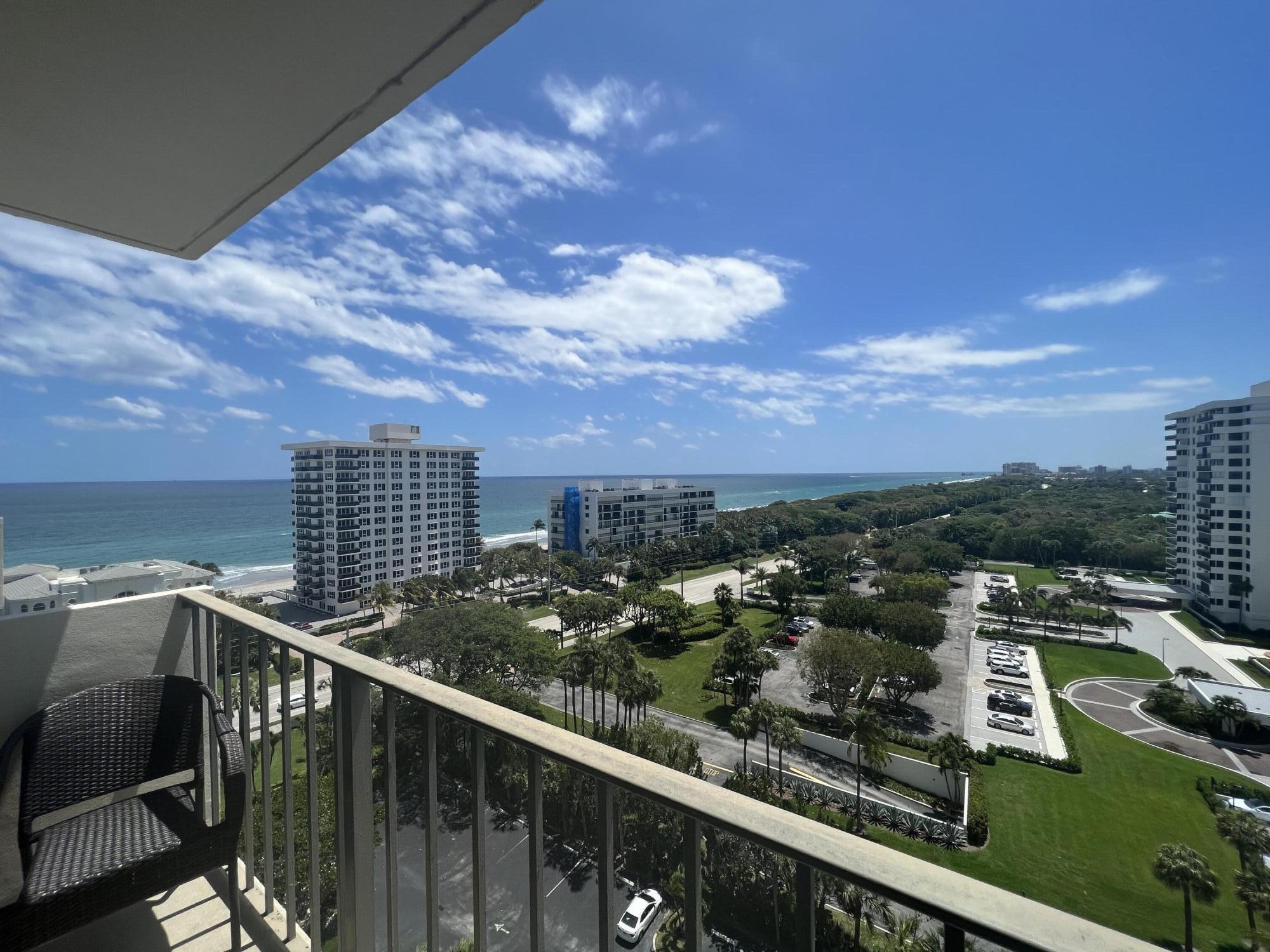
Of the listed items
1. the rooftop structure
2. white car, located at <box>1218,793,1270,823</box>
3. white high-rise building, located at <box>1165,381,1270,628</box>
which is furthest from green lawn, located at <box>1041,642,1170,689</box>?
the rooftop structure

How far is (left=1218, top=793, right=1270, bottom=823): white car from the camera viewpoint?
39.8 ft

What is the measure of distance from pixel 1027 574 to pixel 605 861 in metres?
44.9

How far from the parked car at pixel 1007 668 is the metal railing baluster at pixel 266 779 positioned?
2299 centimetres

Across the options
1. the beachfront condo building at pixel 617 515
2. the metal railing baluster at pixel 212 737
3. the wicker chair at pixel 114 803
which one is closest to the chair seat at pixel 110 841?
the wicker chair at pixel 114 803

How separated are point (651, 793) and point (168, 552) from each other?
46529 mm

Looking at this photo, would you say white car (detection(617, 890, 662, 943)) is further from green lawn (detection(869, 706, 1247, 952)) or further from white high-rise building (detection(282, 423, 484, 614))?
white high-rise building (detection(282, 423, 484, 614))

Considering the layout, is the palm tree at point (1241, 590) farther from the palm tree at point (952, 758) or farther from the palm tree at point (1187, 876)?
Answer: the palm tree at point (1187, 876)

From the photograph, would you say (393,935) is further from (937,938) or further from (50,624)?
(50,624)

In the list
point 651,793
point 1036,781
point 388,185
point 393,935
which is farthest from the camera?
point 388,185

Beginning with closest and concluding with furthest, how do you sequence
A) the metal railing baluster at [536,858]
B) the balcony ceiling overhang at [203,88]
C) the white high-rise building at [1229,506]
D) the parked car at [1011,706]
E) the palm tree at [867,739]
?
the metal railing baluster at [536,858]
the balcony ceiling overhang at [203,88]
the palm tree at [867,739]
the parked car at [1011,706]
the white high-rise building at [1229,506]

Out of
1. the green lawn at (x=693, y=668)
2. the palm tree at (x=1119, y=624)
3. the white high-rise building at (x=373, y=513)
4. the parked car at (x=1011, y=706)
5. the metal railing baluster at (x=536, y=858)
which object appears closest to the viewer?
the metal railing baluster at (x=536, y=858)

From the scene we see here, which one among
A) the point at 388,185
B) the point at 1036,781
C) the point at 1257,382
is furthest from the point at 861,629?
the point at 1257,382

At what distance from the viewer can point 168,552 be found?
35.2 metres

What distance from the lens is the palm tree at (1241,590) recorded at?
78.0 feet
